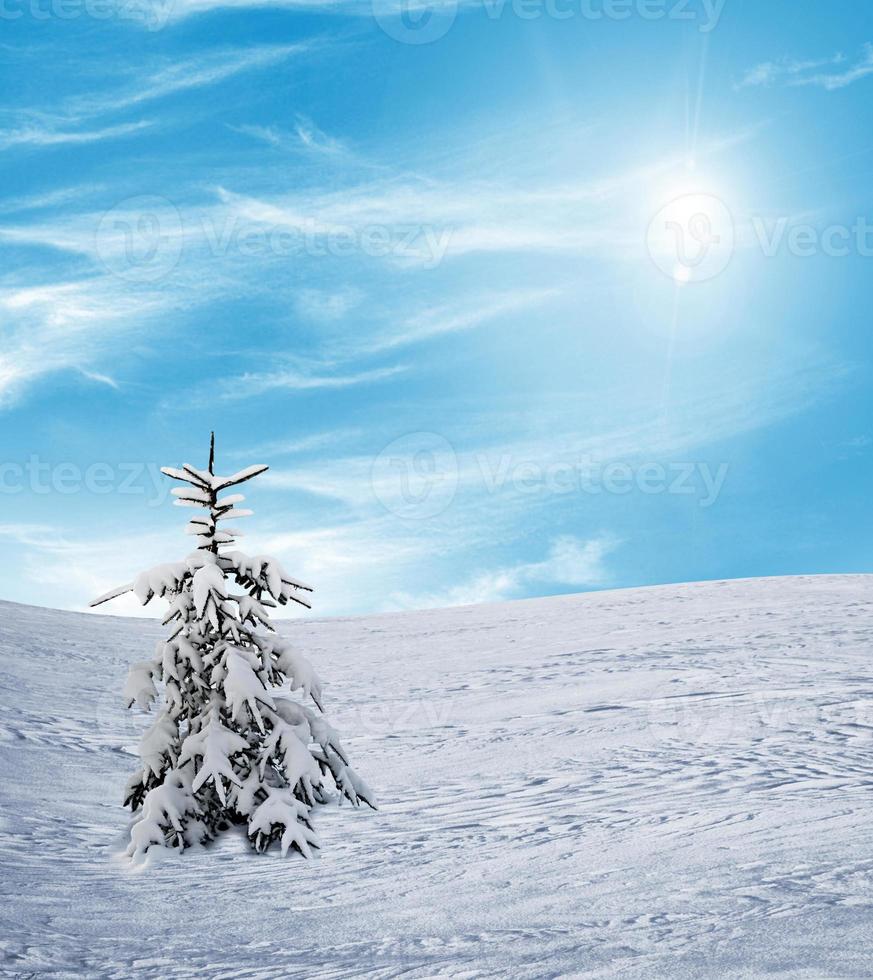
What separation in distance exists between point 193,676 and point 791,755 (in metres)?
5.31

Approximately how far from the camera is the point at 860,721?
387 inches

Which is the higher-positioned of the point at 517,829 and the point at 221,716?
the point at 221,716

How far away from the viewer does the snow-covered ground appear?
16.2 feet

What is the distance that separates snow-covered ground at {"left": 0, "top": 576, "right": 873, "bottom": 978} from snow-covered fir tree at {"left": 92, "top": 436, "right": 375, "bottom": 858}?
0.92ft

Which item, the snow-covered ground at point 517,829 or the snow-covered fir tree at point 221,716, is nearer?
the snow-covered ground at point 517,829

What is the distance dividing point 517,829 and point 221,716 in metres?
2.37

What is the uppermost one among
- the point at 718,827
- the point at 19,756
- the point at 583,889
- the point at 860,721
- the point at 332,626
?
the point at 332,626

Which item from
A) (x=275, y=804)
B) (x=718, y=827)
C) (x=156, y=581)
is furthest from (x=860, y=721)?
(x=156, y=581)

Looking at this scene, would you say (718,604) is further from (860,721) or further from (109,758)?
(109,758)

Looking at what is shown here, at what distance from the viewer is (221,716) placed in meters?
Result: 7.25

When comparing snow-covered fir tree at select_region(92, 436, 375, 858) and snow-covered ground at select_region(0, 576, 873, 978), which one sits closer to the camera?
snow-covered ground at select_region(0, 576, 873, 978)

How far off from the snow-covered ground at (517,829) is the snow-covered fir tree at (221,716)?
0.92 ft

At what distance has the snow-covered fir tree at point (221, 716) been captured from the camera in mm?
7000

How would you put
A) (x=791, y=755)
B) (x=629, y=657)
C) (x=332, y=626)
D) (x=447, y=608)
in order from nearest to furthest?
(x=791, y=755), (x=629, y=657), (x=332, y=626), (x=447, y=608)
